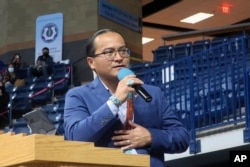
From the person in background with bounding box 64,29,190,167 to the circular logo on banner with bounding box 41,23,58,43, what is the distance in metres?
9.70

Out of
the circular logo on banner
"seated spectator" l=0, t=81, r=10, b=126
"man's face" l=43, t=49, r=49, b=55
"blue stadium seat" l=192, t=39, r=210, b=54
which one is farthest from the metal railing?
the circular logo on banner

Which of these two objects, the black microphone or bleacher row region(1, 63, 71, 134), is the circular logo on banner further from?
the black microphone

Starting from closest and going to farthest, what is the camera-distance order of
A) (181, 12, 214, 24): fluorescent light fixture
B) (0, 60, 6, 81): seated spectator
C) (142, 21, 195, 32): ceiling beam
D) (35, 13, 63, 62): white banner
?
(0, 60, 6, 81): seated spectator < (35, 13, 63, 62): white banner < (181, 12, 214, 24): fluorescent light fixture < (142, 21, 195, 32): ceiling beam

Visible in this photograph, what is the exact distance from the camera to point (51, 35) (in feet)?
37.6

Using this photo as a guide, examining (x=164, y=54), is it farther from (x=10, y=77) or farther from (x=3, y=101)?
(x=10, y=77)

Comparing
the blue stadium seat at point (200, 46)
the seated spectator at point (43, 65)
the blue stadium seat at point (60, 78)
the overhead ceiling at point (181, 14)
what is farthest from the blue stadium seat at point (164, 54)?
the overhead ceiling at point (181, 14)

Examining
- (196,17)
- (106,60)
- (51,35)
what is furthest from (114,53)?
(196,17)

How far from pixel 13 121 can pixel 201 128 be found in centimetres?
495

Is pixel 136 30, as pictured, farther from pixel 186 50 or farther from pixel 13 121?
pixel 13 121

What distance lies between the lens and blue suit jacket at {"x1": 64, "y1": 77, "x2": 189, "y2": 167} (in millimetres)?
1632

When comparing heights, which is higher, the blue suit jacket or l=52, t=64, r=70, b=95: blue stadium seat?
l=52, t=64, r=70, b=95: blue stadium seat

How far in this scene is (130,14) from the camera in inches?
473

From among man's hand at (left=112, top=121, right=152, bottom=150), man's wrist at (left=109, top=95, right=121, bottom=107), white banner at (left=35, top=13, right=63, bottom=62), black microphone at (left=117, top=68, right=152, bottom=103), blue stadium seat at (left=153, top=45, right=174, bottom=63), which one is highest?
white banner at (left=35, top=13, right=63, bottom=62)

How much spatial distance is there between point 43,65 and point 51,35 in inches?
36.4
